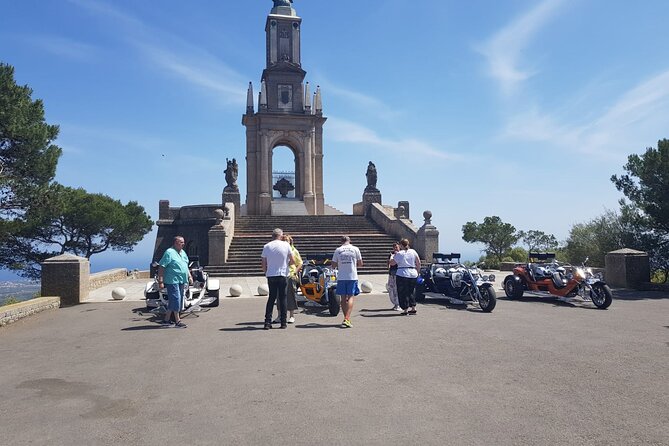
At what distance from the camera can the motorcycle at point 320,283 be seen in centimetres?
995

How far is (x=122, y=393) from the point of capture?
491 centimetres

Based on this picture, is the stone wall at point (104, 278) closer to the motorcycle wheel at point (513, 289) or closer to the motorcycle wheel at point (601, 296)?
the motorcycle wheel at point (513, 289)

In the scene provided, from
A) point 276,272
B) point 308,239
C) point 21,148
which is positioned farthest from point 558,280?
point 21,148

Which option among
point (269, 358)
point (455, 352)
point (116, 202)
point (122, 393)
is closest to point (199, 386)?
point (122, 393)

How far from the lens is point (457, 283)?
11266mm

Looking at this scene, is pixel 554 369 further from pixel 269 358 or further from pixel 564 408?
pixel 269 358

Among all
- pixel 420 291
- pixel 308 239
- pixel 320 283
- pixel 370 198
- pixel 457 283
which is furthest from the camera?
pixel 370 198

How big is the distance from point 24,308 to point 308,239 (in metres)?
14.3

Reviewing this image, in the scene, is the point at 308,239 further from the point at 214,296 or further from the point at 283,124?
the point at 283,124

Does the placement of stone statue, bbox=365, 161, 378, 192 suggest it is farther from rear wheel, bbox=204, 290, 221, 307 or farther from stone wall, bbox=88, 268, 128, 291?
rear wheel, bbox=204, 290, 221, 307

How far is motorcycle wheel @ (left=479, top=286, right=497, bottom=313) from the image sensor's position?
33.4 feet

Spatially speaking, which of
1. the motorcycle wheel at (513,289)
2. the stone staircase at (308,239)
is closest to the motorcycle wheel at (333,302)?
the motorcycle wheel at (513,289)

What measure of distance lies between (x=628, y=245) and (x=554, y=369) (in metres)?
14.8

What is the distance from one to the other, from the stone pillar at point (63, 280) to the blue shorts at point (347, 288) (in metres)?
7.10
